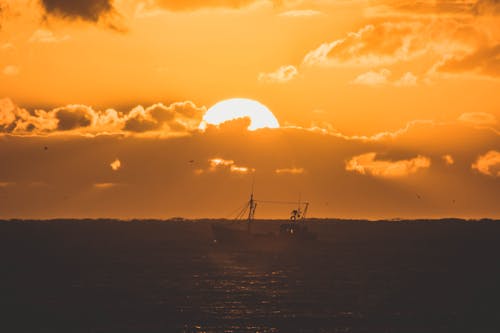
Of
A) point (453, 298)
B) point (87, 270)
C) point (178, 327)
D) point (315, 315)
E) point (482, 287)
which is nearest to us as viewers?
point (178, 327)

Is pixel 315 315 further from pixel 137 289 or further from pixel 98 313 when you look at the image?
pixel 137 289

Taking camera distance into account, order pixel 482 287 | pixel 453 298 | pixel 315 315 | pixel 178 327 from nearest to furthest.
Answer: pixel 178 327
pixel 315 315
pixel 453 298
pixel 482 287

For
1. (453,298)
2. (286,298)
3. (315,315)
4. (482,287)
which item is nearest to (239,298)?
(286,298)

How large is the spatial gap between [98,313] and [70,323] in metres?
8.10

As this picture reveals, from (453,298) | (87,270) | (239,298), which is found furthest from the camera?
(87,270)

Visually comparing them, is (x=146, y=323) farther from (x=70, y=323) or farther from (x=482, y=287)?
(x=482, y=287)

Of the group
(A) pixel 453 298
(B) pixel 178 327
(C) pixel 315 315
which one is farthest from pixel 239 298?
(A) pixel 453 298

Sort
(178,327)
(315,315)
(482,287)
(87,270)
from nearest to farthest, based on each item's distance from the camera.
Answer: (178,327)
(315,315)
(482,287)
(87,270)

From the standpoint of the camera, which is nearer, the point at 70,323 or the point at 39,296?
the point at 70,323

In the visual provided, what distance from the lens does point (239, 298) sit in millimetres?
124438

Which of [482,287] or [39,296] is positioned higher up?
[482,287]

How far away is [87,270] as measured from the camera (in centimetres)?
17675

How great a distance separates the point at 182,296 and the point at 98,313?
21.0 metres

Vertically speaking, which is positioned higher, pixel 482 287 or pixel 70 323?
pixel 482 287
